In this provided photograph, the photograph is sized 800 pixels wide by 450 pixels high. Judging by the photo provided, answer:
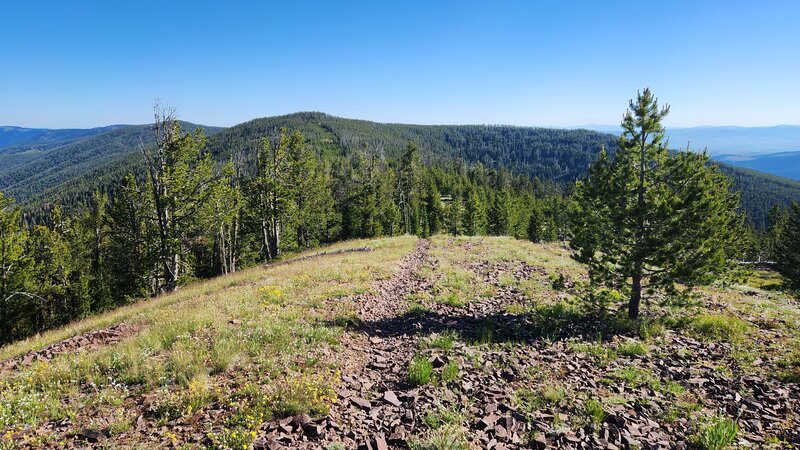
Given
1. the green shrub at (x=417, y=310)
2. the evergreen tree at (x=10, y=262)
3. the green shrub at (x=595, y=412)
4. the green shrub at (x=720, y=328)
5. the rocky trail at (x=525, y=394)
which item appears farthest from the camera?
the evergreen tree at (x=10, y=262)

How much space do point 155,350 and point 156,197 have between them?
18.0 meters

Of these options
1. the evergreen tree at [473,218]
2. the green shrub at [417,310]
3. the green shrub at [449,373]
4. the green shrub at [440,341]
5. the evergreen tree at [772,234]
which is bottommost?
the evergreen tree at [772,234]

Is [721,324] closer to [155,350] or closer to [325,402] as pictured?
[325,402]

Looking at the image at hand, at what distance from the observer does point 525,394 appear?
8398mm

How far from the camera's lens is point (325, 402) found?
7.59m

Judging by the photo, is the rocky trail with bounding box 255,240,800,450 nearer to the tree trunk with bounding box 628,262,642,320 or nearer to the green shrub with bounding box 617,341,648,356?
the green shrub with bounding box 617,341,648,356

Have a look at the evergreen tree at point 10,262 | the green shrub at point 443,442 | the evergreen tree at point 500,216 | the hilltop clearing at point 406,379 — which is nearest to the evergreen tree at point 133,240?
the evergreen tree at point 10,262

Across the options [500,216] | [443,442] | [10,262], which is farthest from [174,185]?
[500,216]

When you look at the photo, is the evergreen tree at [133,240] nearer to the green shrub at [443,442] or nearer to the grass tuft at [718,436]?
the green shrub at [443,442]

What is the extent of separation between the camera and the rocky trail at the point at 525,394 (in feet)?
22.3

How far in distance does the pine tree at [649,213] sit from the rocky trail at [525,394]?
2.50 meters

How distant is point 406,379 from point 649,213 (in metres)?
10.0

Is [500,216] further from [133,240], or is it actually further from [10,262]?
[10,262]

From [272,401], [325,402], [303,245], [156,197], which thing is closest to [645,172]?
[325,402]
